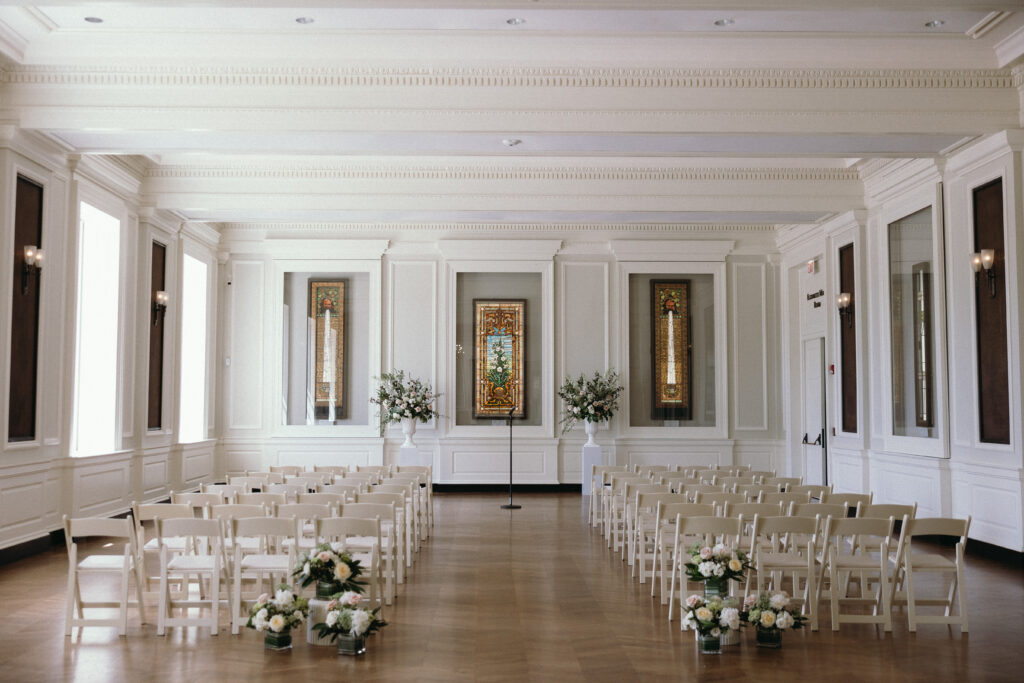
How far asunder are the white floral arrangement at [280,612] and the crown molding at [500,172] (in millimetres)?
7307

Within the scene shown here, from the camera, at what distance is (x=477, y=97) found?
8.53 metres

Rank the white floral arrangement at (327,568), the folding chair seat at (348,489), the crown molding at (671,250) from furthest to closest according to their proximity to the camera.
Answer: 1. the crown molding at (671,250)
2. the folding chair seat at (348,489)
3. the white floral arrangement at (327,568)

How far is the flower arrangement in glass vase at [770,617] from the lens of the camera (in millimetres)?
5352

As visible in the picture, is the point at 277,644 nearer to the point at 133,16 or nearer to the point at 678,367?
the point at 133,16

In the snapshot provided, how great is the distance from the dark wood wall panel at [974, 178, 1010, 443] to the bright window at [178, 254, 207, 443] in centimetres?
1084

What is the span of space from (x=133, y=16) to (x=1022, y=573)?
913 cm

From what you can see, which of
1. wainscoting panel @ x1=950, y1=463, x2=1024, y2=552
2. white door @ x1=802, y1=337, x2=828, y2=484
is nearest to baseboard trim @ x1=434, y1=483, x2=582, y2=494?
white door @ x1=802, y1=337, x2=828, y2=484

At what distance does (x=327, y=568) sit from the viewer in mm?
5516

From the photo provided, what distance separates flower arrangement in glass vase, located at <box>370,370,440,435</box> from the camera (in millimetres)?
14375

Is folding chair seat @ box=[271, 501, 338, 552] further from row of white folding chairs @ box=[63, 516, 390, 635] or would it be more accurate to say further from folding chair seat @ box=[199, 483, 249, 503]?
folding chair seat @ box=[199, 483, 249, 503]

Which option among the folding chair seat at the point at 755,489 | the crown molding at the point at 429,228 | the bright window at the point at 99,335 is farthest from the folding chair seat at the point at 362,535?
the crown molding at the point at 429,228

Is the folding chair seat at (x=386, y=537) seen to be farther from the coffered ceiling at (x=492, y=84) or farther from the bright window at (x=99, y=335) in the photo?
the bright window at (x=99, y=335)

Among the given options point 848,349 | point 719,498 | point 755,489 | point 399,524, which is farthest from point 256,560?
point 848,349

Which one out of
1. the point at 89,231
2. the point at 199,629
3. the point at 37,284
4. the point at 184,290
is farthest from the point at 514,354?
the point at 199,629
